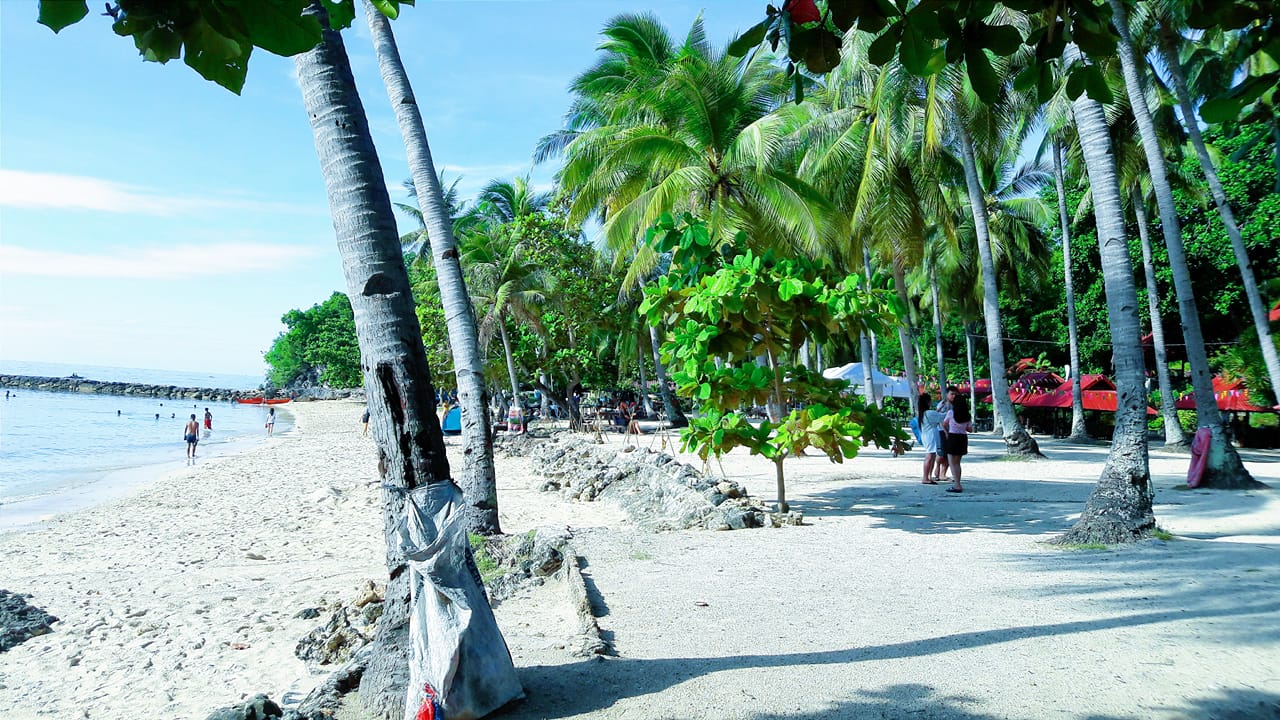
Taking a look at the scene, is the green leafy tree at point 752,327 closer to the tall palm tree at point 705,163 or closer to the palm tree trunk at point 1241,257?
the tall palm tree at point 705,163

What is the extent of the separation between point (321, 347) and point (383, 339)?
70677 millimetres

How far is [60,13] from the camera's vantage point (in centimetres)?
169

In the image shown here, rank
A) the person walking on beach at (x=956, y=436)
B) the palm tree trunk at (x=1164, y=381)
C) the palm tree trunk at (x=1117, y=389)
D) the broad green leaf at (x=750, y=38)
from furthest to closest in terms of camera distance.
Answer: the palm tree trunk at (x=1164, y=381), the person walking on beach at (x=956, y=436), the palm tree trunk at (x=1117, y=389), the broad green leaf at (x=750, y=38)

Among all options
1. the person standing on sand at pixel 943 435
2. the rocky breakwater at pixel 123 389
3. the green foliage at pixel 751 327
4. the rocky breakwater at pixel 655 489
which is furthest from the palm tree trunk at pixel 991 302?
the rocky breakwater at pixel 123 389

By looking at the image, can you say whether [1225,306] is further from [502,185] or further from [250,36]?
[250,36]

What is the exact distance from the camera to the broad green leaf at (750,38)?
Result: 7.84 feet

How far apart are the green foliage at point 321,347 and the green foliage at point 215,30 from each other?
166 feet

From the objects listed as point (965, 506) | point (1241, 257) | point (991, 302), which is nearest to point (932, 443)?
point (965, 506)

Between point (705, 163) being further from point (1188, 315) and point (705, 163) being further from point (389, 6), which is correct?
point (389, 6)

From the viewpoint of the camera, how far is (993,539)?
775 centimetres

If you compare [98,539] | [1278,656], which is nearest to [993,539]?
[1278,656]

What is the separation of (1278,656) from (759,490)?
8.45 metres

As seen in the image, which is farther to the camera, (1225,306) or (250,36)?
(1225,306)

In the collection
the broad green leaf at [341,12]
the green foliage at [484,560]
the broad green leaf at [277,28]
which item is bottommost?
the green foliage at [484,560]
